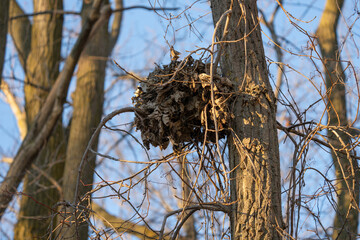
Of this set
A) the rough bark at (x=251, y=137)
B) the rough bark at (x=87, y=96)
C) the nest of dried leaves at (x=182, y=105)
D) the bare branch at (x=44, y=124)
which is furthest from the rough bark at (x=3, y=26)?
the rough bark at (x=251, y=137)

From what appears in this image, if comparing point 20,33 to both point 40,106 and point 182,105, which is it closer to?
point 40,106

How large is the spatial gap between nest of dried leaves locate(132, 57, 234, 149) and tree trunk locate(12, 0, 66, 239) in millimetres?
4535

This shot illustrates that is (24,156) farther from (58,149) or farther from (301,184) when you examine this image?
(301,184)

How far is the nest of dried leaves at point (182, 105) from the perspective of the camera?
2.52 m

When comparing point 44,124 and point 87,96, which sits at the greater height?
point 87,96

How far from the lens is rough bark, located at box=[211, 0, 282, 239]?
2.37 meters

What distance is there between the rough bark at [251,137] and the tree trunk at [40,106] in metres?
4.87

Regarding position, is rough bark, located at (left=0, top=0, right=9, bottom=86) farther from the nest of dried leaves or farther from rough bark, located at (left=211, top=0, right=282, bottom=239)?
rough bark, located at (left=211, top=0, right=282, bottom=239)

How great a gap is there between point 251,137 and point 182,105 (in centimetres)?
42

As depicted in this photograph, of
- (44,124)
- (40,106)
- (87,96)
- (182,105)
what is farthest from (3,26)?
(182,105)

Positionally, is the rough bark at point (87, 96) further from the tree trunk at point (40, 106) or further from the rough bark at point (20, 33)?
the rough bark at point (20, 33)

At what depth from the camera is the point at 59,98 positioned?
5.88m

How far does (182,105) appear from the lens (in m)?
2.60

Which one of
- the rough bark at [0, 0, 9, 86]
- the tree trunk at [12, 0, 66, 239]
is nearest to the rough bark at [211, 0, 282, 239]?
the rough bark at [0, 0, 9, 86]
